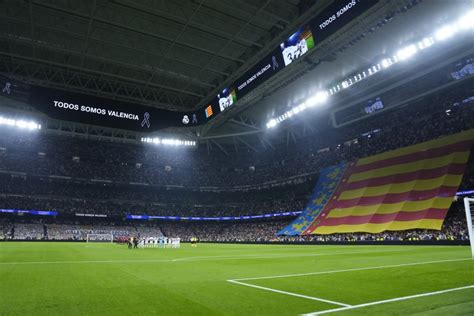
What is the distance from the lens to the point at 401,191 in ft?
120

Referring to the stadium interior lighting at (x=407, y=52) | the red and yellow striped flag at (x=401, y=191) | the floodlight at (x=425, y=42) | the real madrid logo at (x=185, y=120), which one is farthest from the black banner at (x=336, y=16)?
the red and yellow striped flag at (x=401, y=191)

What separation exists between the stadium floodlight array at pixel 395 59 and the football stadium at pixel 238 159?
16 cm

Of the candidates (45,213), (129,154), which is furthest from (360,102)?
(45,213)

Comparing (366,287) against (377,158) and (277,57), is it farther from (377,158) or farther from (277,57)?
(377,158)

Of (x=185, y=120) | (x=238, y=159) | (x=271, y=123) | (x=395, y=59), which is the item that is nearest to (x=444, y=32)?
(x=395, y=59)

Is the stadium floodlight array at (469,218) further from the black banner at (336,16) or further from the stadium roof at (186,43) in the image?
the stadium roof at (186,43)

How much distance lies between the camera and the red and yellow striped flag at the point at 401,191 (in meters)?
32.5

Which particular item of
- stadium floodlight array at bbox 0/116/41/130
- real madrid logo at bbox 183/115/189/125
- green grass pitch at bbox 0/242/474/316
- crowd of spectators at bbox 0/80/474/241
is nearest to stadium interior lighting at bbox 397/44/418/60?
crowd of spectators at bbox 0/80/474/241

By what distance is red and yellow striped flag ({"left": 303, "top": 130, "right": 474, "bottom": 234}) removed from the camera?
32469 mm

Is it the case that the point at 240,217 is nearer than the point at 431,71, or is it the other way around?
the point at 431,71

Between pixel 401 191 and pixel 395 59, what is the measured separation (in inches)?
641

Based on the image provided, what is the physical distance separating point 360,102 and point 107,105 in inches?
1321

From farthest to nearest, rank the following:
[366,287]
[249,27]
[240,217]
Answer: [240,217] < [249,27] < [366,287]

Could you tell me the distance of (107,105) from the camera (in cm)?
2136
